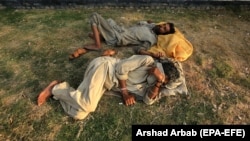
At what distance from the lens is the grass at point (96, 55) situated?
5.60m

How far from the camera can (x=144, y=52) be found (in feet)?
21.2

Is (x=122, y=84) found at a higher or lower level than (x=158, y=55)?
lower

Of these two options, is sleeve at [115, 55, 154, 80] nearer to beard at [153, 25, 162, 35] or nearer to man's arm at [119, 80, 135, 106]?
man's arm at [119, 80, 135, 106]

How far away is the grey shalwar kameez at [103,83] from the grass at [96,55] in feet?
0.53

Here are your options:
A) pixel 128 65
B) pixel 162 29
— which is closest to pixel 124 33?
pixel 162 29

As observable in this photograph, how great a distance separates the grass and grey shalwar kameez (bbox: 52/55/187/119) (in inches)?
6.4

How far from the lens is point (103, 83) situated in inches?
226

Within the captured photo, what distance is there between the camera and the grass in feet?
18.4

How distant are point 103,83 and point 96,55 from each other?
46.8 inches

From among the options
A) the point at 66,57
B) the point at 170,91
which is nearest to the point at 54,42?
the point at 66,57

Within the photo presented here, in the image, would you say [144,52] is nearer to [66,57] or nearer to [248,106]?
[66,57]

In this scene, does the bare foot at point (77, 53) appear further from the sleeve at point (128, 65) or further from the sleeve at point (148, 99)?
the sleeve at point (148, 99)

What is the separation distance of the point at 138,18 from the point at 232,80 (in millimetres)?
2872

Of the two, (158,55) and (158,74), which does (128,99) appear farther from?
(158,55)
